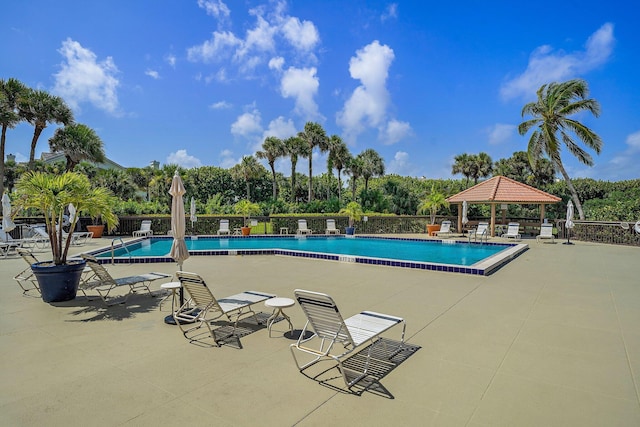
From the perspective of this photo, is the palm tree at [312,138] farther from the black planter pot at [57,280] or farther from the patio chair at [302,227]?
the black planter pot at [57,280]

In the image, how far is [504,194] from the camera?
64.9 ft

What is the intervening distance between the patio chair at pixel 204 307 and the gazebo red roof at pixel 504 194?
17592mm

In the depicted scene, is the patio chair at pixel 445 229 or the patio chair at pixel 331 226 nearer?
the patio chair at pixel 445 229

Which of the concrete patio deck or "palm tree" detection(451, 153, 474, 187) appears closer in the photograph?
the concrete patio deck

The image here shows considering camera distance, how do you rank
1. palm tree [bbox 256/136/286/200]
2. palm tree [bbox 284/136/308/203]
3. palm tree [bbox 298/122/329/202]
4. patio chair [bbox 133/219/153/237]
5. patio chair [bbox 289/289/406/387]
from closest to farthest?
patio chair [bbox 289/289/406/387], patio chair [bbox 133/219/153/237], palm tree [bbox 298/122/329/202], palm tree [bbox 284/136/308/203], palm tree [bbox 256/136/286/200]

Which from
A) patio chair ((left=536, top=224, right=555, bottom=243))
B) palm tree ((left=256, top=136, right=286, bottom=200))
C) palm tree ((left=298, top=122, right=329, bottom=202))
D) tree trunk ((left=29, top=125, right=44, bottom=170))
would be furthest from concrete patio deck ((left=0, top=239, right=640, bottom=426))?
palm tree ((left=256, top=136, right=286, bottom=200))

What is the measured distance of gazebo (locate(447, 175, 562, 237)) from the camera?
63.3 ft

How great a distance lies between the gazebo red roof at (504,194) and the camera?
19.3 meters

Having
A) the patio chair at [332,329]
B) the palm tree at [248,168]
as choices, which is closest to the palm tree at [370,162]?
the palm tree at [248,168]

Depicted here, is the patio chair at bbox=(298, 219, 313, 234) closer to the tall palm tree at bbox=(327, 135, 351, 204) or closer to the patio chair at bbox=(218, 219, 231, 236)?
the patio chair at bbox=(218, 219, 231, 236)

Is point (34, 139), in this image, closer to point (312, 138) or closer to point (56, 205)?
point (312, 138)

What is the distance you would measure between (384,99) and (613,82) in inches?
572

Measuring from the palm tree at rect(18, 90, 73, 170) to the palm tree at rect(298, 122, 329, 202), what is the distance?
1712 cm

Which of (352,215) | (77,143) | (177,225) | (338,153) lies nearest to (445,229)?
(352,215)
